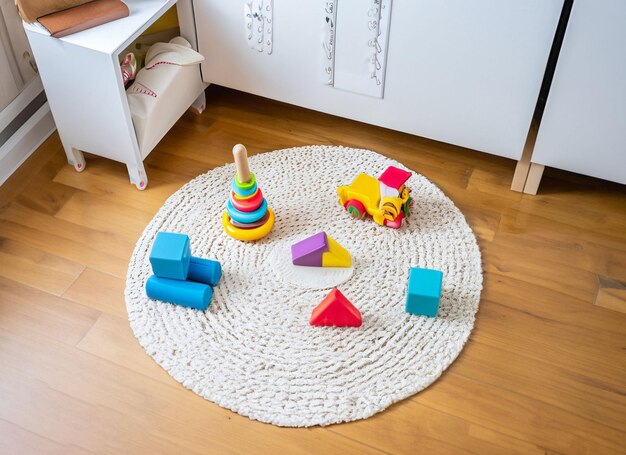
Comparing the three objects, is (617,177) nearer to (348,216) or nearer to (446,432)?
(348,216)

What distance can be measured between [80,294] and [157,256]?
0.22 m

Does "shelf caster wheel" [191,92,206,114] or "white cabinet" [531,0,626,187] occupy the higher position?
"white cabinet" [531,0,626,187]

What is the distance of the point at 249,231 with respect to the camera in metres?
1.69

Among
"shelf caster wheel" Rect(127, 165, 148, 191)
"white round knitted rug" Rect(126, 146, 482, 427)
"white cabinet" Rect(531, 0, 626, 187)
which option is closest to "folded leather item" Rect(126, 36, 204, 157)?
"shelf caster wheel" Rect(127, 165, 148, 191)

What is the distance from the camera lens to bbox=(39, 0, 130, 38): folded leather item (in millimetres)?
1611

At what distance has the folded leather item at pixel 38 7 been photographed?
160 centimetres

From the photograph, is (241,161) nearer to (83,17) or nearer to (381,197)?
(381,197)

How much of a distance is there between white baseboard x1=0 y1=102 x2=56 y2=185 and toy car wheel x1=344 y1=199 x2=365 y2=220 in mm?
824

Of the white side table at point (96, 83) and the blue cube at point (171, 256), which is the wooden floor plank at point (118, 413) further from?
the white side table at point (96, 83)

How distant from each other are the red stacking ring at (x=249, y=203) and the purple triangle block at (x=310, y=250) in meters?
0.12

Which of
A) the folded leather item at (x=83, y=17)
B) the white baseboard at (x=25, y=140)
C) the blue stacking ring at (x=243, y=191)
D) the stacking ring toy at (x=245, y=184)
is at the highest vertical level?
the folded leather item at (x=83, y=17)

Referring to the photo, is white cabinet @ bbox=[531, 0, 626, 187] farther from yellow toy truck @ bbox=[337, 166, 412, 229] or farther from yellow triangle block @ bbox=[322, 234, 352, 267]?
yellow triangle block @ bbox=[322, 234, 352, 267]

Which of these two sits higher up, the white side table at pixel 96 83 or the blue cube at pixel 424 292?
the white side table at pixel 96 83

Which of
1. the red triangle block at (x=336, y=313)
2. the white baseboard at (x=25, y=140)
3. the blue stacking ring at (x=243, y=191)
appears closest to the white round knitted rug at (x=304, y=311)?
the red triangle block at (x=336, y=313)
